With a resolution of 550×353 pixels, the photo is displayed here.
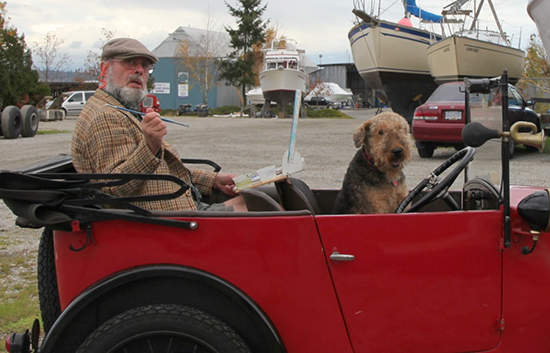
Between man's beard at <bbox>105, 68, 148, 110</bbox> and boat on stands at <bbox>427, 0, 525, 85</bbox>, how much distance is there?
1885cm

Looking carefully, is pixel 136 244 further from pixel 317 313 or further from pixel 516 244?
pixel 516 244

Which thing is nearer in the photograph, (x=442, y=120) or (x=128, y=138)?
(x=128, y=138)

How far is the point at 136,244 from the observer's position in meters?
2.16

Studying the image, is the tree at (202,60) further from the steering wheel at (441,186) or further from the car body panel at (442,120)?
the steering wheel at (441,186)

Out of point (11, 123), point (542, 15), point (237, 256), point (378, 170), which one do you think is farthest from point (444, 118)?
point (11, 123)

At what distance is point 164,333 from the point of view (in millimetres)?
2107

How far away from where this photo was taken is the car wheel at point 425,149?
12.1 metres

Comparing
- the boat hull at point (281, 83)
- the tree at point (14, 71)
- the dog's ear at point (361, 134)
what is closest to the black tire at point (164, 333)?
the dog's ear at point (361, 134)

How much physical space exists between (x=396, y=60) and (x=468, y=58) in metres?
5.96

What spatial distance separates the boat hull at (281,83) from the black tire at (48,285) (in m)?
37.9

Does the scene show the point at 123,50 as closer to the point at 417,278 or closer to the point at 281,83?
the point at 417,278

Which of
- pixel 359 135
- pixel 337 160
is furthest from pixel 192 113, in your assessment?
pixel 359 135

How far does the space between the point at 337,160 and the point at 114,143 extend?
997 cm

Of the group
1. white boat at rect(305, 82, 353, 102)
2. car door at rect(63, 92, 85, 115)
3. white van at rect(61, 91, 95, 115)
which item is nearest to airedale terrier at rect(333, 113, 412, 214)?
white van at rect(61, 91, 95, 115)
